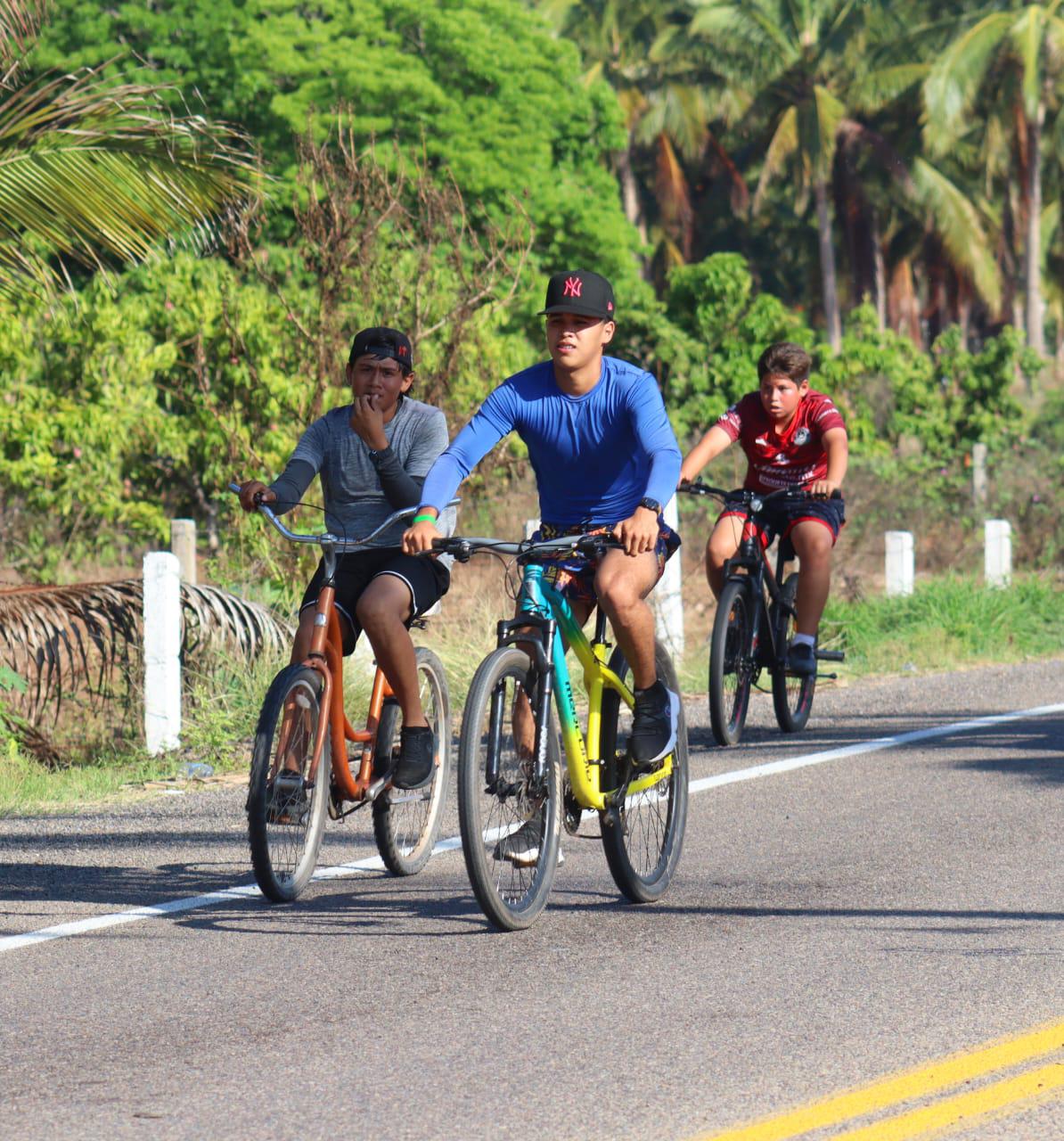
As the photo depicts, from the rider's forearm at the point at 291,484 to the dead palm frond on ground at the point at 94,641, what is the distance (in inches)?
125

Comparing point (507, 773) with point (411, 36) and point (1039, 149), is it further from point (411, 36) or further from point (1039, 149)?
point (1039, 149)

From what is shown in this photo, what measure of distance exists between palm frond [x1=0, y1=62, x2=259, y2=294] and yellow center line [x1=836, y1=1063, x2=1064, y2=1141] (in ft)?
23.7

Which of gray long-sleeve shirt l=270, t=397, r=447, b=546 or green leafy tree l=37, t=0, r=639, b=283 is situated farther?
green leafy tree l=37, t=0, r=639, b=283

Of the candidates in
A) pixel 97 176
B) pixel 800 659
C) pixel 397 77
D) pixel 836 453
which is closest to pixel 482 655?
pixel 800 659

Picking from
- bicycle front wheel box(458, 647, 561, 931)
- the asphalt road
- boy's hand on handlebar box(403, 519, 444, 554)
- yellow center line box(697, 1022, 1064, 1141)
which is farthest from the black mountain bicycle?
yellow center line box(697, 1022, 1064, 1141)

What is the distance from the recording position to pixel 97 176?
10359mm

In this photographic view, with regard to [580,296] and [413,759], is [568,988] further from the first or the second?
[580,296]

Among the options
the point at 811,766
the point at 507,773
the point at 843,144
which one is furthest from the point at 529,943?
the point at 843,144

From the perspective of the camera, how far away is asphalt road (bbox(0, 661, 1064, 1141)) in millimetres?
4121

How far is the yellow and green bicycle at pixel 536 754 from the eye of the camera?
556cm

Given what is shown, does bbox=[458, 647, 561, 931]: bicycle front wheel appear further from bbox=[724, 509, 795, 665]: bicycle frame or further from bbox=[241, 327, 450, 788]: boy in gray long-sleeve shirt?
bbox=[724, 509, 795, 665]: bicycle frame

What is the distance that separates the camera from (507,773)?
5.73 m

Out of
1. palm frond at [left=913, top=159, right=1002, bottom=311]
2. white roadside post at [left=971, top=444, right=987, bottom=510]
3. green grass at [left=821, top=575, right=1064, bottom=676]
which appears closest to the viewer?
green grass at [left=821, top=575, right=1064, bottom=676]

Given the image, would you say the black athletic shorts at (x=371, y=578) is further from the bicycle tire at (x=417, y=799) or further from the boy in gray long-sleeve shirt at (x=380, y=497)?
the bicycle tire at (x=417, y=799)
